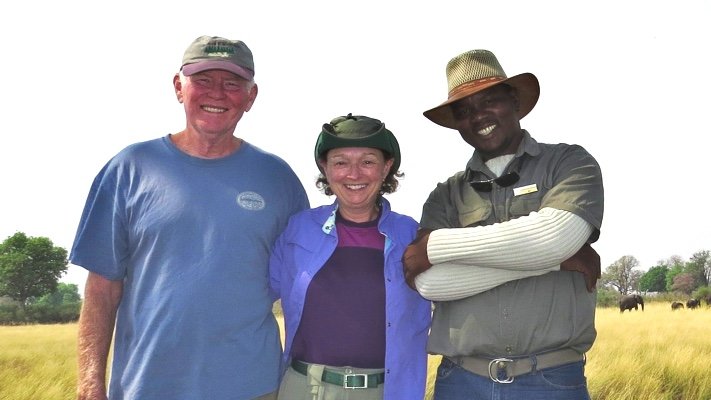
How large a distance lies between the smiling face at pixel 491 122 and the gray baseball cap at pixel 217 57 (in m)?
1.38

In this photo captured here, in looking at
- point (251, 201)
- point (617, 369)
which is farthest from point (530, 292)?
point (617, 369)

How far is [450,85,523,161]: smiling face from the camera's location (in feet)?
11.5

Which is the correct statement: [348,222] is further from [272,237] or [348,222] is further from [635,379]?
[635,379]

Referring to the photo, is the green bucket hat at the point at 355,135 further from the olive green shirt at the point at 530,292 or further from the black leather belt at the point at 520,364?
the black leather belt at the point at 520,364

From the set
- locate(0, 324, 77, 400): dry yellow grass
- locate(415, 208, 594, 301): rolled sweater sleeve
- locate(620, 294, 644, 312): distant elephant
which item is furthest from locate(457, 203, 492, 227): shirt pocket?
locate(620, 294, 644, 312): distant elephant

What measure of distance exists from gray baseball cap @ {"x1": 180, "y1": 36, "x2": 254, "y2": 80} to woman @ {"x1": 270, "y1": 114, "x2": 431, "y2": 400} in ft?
2.17

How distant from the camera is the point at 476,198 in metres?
3.55

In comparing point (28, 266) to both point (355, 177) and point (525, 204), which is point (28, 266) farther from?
point (525, 204)

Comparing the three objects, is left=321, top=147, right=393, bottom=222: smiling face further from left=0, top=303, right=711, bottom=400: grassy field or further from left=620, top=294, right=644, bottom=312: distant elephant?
left=620, top=294, right=644, bottom=312: distant elephant

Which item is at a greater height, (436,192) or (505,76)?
(505,76)

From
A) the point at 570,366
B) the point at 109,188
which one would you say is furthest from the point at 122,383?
the point at 570,366

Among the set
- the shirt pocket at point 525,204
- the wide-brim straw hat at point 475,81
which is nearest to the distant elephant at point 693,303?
the wide-brim straw hat at point 475,81

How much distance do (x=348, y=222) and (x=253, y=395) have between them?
3.76 ft

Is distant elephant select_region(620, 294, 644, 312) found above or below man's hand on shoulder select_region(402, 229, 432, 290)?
below
